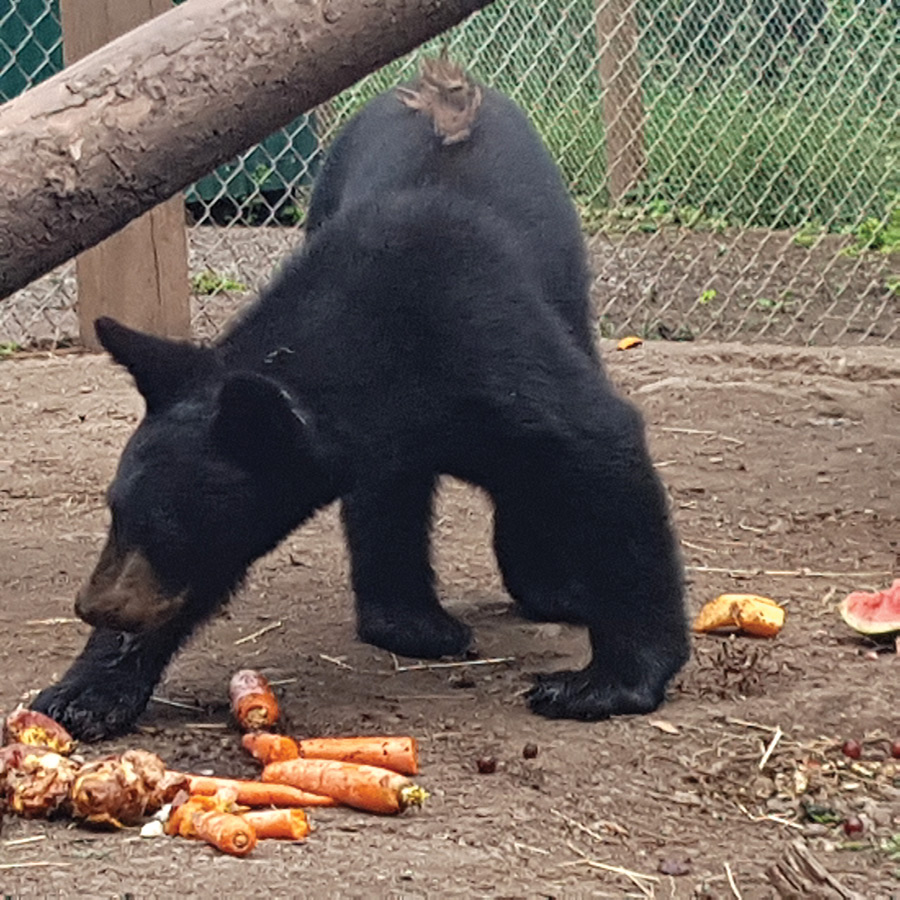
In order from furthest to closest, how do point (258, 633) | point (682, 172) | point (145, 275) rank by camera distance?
point (682, 172) < point (145, 275) < point (258, 633)

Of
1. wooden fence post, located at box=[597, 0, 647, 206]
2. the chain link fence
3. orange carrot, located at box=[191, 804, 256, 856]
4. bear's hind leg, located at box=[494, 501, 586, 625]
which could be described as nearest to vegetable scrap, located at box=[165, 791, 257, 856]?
orange carrot, located at box=[191, 804, 256, 856]

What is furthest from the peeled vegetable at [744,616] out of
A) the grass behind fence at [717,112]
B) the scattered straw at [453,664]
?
the grass behind fence at [717,112]

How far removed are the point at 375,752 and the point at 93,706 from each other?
804 mm

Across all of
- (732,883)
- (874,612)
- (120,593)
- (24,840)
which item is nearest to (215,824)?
(24,840)

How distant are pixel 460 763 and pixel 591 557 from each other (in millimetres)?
663

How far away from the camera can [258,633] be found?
490 centimetres

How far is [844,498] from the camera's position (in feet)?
20.1

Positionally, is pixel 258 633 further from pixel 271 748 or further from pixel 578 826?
pixel 578 826

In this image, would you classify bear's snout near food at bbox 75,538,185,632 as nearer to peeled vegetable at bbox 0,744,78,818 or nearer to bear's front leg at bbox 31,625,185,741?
bear's front leg at bbox 31,625,185,741

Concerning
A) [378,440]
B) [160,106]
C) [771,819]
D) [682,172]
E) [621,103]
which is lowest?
[682,172]

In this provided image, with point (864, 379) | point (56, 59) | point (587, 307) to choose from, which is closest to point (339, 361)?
point (587, 307)

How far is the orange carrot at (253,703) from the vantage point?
3.96 m

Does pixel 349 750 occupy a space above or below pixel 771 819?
above

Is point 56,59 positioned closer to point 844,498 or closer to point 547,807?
point 844,498
